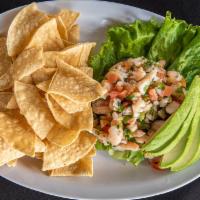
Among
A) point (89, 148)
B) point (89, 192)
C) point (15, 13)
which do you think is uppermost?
point (15, 13)

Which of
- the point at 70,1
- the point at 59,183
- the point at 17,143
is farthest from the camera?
the point at 70,1

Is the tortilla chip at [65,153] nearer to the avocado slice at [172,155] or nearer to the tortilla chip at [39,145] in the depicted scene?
the tortilla chip at [39,145]

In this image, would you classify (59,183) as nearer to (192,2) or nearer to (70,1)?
(70,1)

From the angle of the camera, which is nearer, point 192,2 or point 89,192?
point 89,192

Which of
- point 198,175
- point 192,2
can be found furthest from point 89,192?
point 192,2

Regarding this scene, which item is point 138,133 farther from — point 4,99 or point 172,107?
point 4,99

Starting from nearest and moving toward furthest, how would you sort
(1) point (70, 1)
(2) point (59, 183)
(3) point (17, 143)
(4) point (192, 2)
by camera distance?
(3) point (17, 143) → (2) point (59, 183) → (1) point (70, 1) → (4) point (192, 2)

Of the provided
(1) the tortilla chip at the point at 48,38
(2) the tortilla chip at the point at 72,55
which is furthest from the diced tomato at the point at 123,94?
(1) the tortilla chip at the point at 48,38

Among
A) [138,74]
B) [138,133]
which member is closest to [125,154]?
[138,133]
